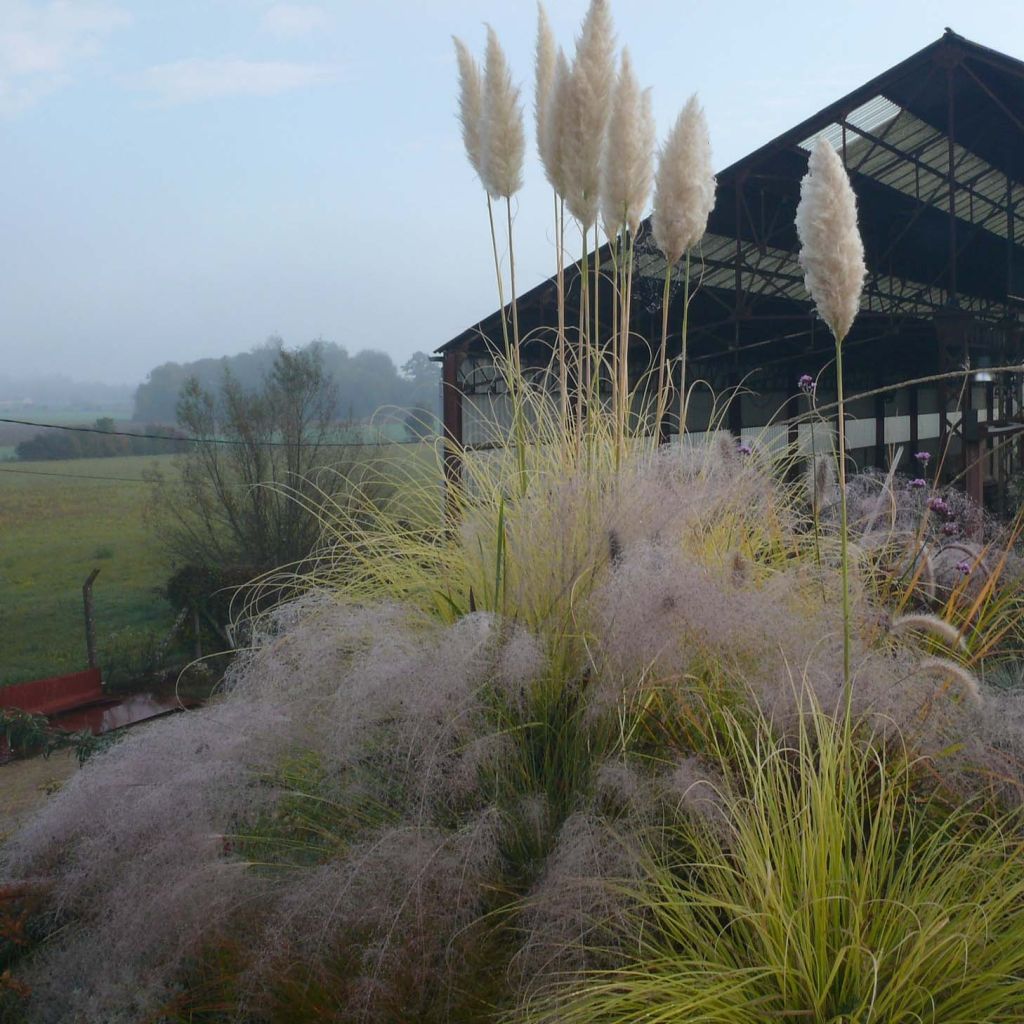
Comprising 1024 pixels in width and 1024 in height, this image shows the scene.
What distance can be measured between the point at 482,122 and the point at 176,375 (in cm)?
848

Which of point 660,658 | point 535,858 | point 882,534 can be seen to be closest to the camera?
point 535,858

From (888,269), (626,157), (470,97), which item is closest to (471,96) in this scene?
(470,97)

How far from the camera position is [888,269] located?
1470 cm

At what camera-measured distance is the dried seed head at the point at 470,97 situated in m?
3.08

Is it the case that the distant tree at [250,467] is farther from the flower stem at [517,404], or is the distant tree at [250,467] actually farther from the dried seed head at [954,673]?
the dried seed head at [954,673]

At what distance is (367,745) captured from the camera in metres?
2.00

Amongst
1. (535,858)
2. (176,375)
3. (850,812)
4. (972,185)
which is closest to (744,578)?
(850,812)

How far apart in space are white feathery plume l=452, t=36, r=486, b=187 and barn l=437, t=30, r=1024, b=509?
1.16m

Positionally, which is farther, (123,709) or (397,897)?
(123,709)

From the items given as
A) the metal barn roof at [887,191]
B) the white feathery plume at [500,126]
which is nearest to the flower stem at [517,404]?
the white feathery plume at [500,126]

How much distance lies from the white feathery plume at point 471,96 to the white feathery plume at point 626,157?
0.52 metres

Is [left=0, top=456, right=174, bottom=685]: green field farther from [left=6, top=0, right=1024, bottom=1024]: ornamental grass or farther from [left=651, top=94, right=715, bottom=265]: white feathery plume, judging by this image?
[left=651, top=94, right=715, bottom=265]: white feathery plume

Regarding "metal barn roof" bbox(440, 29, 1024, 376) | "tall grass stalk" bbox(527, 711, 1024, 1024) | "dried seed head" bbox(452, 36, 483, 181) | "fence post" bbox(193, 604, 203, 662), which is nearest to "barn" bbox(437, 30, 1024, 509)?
"metal barn roof" bbox(440, 29, 1024, 376)

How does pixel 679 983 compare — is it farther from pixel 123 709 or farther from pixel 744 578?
pixel 123 709
